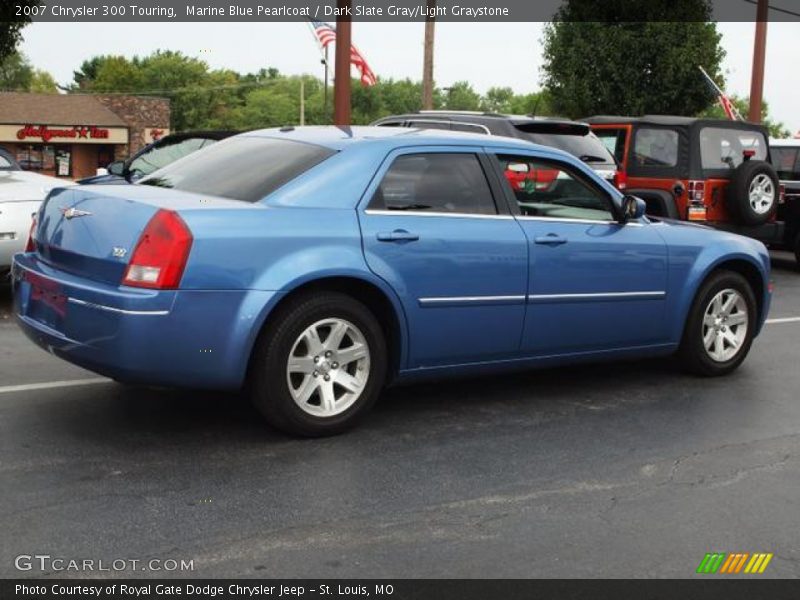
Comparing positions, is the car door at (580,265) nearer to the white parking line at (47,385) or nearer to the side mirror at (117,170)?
the white parking line at (47,385)

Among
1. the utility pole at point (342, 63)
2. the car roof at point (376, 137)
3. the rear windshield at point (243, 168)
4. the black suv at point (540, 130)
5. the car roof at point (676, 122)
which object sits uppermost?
the utility pole at point (342, 63)

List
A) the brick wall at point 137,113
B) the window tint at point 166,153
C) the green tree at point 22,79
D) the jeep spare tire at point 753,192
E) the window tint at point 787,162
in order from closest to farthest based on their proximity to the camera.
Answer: the window tint at point 166,153, the jeep spare tire at point 753,192, the window tint at point 787,162, the brick wall at point 137,113, the green tree at point 22,79

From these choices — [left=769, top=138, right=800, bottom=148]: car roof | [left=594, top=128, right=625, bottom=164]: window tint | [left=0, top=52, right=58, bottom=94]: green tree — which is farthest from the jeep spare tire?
[left=0, top=52, right=58, bottom=94]: green tree

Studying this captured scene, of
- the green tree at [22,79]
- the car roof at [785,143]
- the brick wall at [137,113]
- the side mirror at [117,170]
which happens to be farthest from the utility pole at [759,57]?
the green tree at [22,79]

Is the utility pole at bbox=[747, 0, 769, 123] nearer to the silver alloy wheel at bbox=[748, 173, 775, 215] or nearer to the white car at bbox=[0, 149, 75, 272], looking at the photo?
the silver alloy wheel at bbox=[748, 173, 775, 215]

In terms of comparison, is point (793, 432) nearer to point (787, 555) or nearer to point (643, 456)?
point (643, 456)

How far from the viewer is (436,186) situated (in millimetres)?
5523

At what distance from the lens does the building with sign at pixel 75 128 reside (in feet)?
164

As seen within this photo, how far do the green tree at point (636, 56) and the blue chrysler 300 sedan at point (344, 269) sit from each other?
18.8 metres

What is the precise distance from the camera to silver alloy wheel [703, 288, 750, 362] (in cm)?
676

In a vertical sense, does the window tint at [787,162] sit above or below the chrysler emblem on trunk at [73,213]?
above

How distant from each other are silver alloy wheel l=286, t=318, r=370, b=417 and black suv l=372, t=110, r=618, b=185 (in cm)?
553

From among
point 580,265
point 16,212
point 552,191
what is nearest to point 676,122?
point 552,191

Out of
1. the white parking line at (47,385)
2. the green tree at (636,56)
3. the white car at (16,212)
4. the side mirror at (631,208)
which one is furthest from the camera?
the green tree at (636,56)
